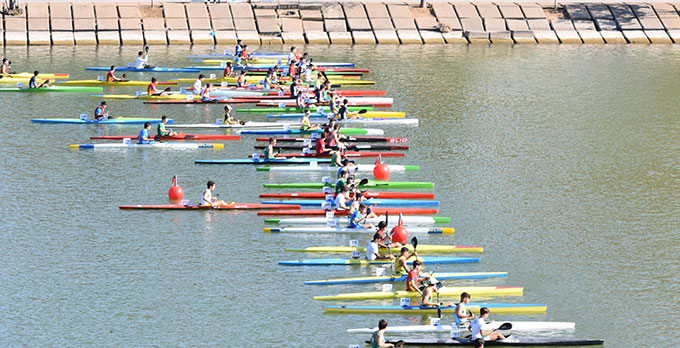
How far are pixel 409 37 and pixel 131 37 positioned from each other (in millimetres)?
20467

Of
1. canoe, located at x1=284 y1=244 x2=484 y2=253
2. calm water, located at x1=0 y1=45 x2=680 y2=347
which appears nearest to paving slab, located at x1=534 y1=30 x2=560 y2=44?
calm water, located at x1=0 y1=45 x2=680 y2=347

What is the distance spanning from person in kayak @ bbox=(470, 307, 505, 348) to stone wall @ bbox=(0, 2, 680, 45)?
175 feet

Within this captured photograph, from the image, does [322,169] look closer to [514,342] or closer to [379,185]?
[379,185]

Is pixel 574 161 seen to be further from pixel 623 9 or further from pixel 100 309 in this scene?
pixel 623 9

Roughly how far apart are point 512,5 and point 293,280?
55167 mm

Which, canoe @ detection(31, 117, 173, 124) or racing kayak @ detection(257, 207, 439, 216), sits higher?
canoe @ detection(31, 117, 173, 124)

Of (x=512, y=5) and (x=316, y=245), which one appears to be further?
(x=512, y=5)

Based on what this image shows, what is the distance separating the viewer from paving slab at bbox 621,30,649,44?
82.9 meters

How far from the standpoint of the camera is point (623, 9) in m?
85.6

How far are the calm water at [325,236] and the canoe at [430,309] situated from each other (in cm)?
32

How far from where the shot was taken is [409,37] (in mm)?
80938

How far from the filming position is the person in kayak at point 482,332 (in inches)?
1137

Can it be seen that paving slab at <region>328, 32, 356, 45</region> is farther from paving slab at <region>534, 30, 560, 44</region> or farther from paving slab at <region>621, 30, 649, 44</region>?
paving slab at <region>621, 30, 649, 44</region>

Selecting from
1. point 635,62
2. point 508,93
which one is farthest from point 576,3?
point 508,93
